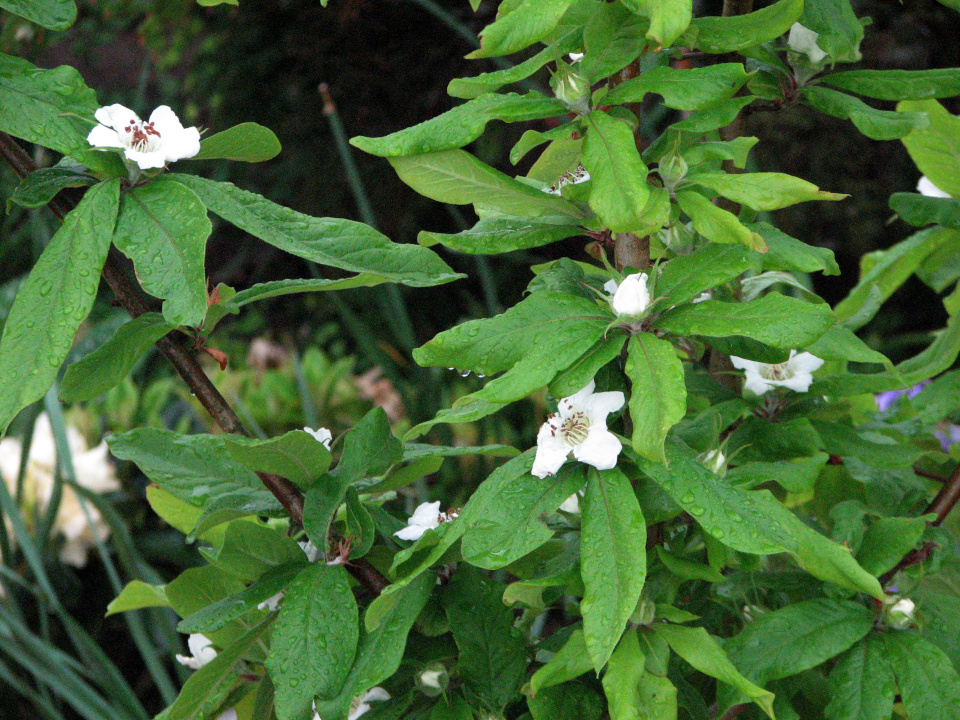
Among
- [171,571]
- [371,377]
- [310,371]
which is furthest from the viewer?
[371,377]

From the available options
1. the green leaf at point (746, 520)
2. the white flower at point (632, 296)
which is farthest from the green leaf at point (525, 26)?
the green leaf at point (746, 520)

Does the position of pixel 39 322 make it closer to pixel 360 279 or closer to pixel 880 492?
pixel 360 279

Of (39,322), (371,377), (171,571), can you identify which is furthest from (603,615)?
(371,377)

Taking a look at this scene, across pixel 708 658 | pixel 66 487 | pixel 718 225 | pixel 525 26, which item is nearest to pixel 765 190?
pixel 718 225

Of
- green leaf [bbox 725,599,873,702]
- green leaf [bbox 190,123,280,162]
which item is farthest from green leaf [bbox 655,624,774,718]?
green leaf [bbox 190,123,280,162]

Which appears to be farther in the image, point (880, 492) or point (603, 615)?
point (880, 492)

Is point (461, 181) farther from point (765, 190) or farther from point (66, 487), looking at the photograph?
point (66, 487)
